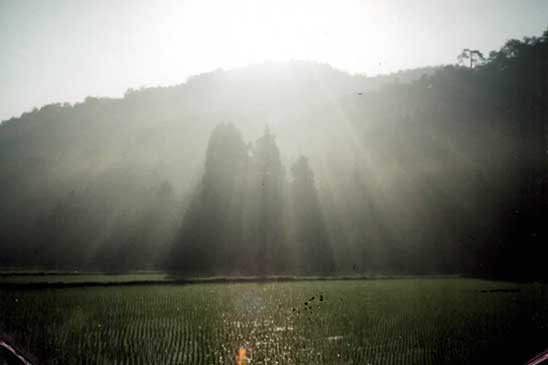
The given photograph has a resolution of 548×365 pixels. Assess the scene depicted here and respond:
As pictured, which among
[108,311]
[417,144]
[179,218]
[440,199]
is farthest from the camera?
[417,144]

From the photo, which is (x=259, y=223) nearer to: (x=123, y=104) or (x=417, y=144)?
(x=417, y=144)

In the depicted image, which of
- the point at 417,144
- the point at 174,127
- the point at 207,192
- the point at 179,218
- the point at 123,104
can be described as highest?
the point at 123,104

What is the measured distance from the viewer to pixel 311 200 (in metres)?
66.4

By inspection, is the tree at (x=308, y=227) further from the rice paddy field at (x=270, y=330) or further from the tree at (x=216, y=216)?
the rice paddy field at (x=270, y=330)

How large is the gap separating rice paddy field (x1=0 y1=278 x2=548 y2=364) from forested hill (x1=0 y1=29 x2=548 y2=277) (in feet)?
119

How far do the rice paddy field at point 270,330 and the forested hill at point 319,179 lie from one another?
119ft

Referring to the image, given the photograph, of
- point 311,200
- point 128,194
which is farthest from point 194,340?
point 128,194

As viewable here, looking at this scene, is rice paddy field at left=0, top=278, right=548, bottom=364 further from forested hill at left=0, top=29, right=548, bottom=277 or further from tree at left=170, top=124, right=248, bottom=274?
forested hill at left=0, top=29, right=548, bottom=277

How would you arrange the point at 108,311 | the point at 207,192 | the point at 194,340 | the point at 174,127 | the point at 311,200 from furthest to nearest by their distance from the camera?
the point at 174,127, the point at 311,200, the point at 207,192, the point at 108,311, the point at 194,340

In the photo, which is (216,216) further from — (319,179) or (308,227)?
(319,179)

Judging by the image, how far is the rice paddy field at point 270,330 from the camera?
1121 cm

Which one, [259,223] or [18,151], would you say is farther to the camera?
[18,151]

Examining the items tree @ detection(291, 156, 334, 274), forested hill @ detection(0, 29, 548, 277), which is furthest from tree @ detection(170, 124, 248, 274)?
tree @ detection(291, 156, 334, 274)

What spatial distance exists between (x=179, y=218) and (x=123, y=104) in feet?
408
